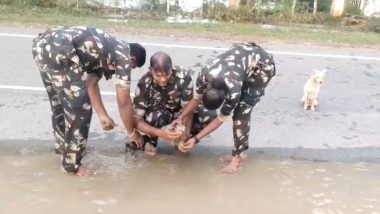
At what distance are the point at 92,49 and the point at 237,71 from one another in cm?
109

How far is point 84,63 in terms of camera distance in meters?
4.13

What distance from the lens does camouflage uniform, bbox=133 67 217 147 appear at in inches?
177

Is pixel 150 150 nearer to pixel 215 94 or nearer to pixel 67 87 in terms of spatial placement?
pixel 67 87

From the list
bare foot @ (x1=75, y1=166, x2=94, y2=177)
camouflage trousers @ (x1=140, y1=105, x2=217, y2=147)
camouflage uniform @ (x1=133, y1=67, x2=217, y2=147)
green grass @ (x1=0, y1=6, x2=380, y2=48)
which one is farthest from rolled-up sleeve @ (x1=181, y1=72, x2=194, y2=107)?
green grass @ (x1=0, y1=6, x2=380, y2=48)

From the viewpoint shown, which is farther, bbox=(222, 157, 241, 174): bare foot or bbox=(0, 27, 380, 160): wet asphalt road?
bbox=(0, 27, 380, 160): wet asphalt road

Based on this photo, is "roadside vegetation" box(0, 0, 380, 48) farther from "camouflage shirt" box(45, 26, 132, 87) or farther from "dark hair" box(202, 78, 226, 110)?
"dark hair" box(202, 78, 226, 110)

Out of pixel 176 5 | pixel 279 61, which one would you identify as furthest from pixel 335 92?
pixel 176 5

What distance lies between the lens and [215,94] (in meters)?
3.84

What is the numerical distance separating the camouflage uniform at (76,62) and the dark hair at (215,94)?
60cm

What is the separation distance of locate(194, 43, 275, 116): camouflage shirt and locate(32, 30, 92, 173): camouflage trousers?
0.89 meters

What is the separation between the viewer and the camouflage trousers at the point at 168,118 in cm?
462

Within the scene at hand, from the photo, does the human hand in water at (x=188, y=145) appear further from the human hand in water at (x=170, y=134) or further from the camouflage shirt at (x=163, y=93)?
the camouflage shirt at (x=163, y=93)

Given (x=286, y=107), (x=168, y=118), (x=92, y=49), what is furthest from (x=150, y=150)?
(x=286, y=107)

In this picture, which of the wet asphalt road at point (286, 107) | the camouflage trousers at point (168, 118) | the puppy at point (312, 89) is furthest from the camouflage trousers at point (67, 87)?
the puppy at point (312, 89)
